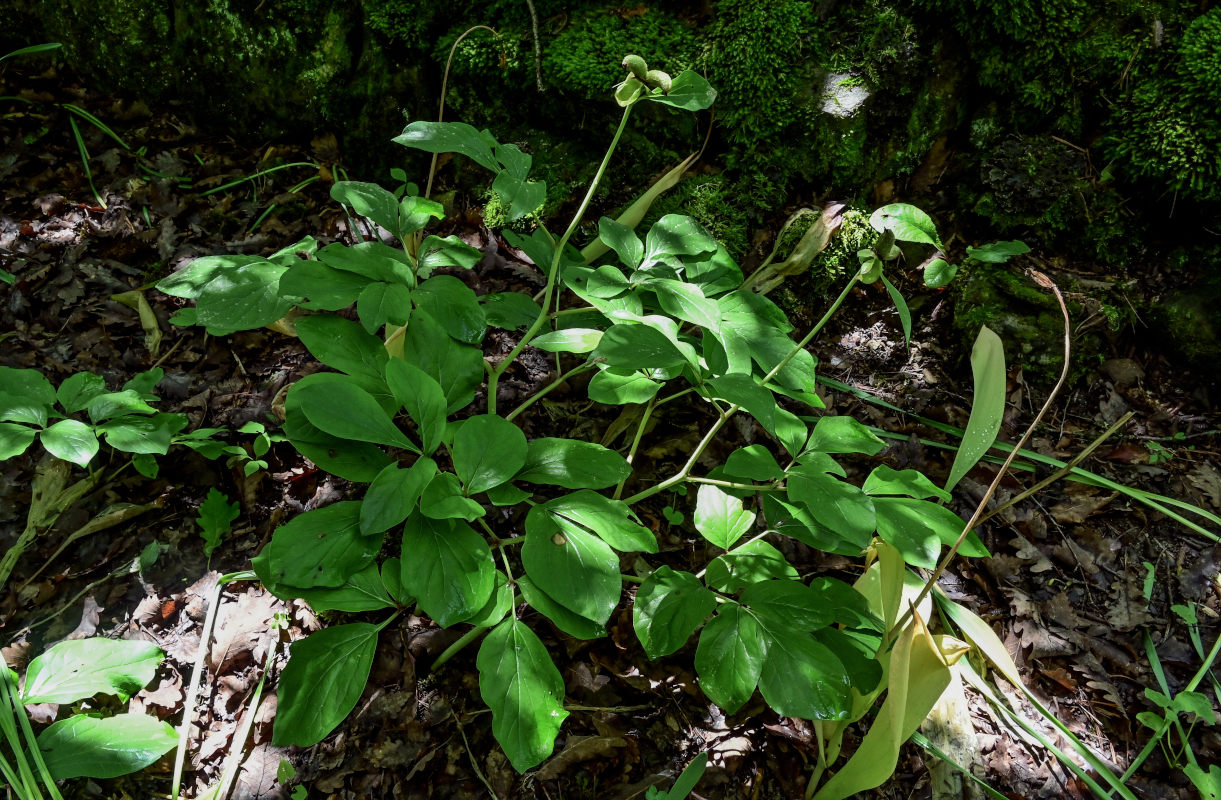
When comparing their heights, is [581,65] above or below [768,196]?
above

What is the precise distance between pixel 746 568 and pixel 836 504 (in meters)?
0.23

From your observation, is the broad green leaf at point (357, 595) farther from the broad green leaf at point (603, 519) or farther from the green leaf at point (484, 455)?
the broad green leaf at point (603, 519)

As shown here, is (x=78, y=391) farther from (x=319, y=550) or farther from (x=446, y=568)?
(x=446, y=568)

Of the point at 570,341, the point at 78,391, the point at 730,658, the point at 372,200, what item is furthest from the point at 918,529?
the point at 78,391

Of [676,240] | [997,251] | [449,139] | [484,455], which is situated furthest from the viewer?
[997,251]

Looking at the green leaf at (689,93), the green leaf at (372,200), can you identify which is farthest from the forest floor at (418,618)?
the green leaf at (689,93)

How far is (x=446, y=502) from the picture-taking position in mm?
1248

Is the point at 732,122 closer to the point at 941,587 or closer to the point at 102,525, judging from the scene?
the point at 941,587

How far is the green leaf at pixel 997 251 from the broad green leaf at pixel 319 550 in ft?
5.79

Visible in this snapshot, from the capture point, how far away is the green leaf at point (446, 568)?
3.98 feet

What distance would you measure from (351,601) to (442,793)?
48cm

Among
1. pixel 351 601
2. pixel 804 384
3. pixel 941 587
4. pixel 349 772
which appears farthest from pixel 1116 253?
pixel 349 772

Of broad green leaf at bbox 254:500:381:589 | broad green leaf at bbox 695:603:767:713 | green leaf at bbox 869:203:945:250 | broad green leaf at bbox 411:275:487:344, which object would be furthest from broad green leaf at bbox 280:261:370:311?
green leaf at bbox 869:203:945:250

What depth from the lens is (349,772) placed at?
4.63 ft
